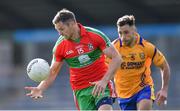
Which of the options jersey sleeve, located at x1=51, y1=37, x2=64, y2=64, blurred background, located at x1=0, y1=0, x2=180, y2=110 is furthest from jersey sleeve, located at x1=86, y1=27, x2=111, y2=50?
blurred background, located at x1=0, y1=0, x2=180, y2=110

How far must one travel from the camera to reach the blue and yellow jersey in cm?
1065

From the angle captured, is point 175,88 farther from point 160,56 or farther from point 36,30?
point 160,56

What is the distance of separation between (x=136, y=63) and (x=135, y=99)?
59 centimetres

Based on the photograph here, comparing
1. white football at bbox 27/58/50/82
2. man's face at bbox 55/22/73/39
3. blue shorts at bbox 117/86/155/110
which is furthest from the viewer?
blue shorts at bbox 117/86/155/110

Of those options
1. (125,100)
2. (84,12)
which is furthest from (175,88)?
(125,100)

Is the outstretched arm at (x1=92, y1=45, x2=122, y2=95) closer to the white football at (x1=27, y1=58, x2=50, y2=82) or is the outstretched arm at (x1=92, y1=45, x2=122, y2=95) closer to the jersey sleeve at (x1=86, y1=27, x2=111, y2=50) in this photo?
the jersey sleeve at (x1=86, y1=27, x2=111, y2=50)

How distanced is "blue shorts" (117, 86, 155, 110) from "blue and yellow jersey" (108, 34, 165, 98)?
67 millimetres

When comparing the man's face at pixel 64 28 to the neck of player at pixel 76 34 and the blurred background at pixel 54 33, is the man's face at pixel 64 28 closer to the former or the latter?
the neck of player at pixel 76 34

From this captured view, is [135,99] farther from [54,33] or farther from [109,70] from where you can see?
[54,33]

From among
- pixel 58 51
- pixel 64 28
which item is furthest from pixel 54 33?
pixel 64 28

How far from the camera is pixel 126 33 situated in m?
10.5

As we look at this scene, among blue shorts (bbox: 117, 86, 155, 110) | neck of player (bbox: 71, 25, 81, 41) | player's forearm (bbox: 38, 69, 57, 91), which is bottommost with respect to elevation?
blue shorts (bbox: 117, 86, 155, 110)

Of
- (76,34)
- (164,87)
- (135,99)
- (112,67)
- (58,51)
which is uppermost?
(76,34)

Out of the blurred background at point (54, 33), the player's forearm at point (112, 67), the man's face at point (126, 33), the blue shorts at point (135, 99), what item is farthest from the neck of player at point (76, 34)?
the blurred background at point (54, 33)
